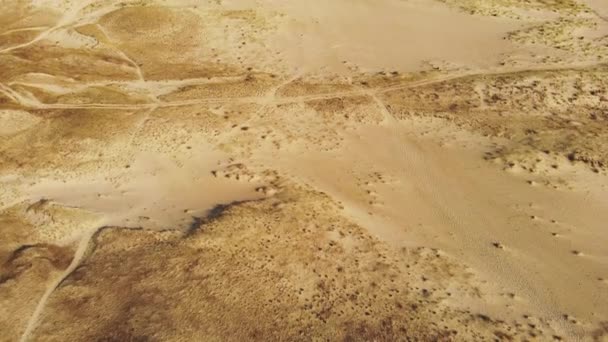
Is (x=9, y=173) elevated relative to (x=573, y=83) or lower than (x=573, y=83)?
lower

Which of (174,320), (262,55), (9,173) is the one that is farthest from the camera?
(262,55)

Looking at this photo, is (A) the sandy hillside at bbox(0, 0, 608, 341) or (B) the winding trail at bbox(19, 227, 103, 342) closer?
(B) the winding trail at bbox(19, 227, 103, 342)

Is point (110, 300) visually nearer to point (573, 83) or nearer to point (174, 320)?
point (174, 320)

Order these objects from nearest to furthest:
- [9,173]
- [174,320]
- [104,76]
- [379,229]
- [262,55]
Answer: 1. [174,320]
2. [379,229]
3. [9,173]
4. [104,76]
5. [262,55]

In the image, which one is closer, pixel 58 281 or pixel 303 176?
pixel 58 281

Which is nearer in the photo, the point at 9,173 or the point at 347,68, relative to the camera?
the point at 9,173

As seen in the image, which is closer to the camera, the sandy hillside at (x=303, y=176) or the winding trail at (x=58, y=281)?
the winding trail at (x=58, y=281)

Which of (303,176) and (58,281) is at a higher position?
(303,176)

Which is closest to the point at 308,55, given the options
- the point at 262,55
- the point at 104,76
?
the point at 262,55
